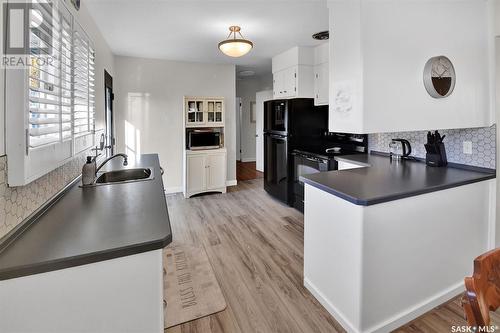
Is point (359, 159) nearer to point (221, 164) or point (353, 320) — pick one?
point (353, 320)

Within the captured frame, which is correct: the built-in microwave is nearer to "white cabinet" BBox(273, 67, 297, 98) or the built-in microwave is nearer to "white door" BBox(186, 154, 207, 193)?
"white door" BBox(186, 154, 207, 193)

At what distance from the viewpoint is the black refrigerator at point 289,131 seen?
13.5 feet

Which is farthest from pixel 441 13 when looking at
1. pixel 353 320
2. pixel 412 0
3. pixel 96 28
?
pixel 96 28

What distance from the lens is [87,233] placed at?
3.68 ft

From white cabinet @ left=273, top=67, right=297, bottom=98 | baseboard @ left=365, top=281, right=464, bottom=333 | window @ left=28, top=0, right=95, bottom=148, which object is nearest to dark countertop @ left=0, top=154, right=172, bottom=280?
window @ left=28, top=0, right=95, bottom=148

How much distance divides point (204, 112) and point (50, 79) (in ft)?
12.0

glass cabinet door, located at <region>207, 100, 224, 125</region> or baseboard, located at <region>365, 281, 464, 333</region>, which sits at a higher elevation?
glass cabinet door, located at <region>207, 100, 224, 125</region>

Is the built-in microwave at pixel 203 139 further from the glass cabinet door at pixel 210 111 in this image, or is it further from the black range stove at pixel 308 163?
the black range stove at pixel 308 163

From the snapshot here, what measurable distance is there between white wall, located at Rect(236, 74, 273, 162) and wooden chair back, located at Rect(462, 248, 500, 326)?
702cm

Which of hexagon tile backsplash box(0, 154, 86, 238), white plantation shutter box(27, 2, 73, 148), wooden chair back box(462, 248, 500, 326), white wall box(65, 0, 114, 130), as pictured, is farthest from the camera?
white wall box(65, 0, 114, 130)

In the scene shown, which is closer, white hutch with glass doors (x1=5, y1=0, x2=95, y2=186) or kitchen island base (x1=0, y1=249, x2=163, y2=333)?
kitchen island base (x1=0, y1=249, x2=163, y2=333)

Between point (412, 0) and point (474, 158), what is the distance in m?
1.40

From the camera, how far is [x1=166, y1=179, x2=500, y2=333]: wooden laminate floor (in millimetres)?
1836

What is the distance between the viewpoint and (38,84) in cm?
123
